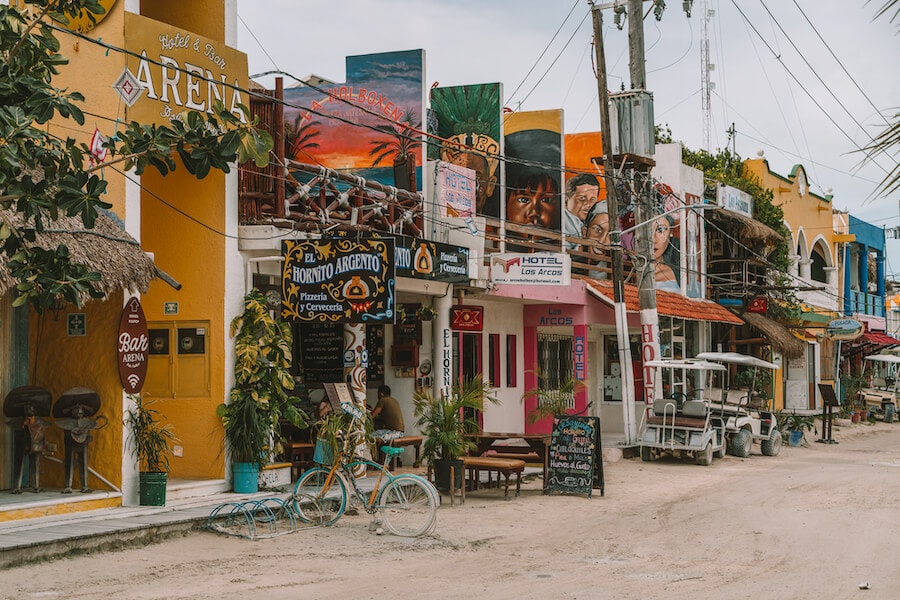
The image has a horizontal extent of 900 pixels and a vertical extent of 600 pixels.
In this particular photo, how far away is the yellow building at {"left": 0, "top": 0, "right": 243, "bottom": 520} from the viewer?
13.2m

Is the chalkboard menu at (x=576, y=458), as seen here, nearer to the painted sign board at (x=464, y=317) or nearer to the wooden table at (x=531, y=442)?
the wooden table at (x=531, y=442)

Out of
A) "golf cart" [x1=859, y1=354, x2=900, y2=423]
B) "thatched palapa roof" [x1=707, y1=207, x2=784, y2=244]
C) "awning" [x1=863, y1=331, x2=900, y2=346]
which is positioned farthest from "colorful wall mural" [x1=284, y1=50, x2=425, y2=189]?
"awning" [x1=863, y1=331, x2=900, y2=346]

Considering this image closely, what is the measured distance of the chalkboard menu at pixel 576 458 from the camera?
54.7 feet

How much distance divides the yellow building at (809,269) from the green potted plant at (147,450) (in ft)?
91.5

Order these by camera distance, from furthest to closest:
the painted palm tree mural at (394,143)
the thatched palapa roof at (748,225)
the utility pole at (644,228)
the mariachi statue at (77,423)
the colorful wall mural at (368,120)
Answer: the thatched palapa roof at (748,225) < the utility pole at (644,228) < the colorful wall mural at (368,120) < the painted palm tree mural at (394,143) < the mariachi statue at (77,423)

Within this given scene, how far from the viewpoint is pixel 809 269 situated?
1687 inches

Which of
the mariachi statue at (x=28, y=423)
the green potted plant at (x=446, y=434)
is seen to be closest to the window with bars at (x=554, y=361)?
the green potted plant at (x=446, y=434)

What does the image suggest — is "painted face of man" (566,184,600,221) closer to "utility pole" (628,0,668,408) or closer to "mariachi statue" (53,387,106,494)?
"utility pole" (628,0,668,408)

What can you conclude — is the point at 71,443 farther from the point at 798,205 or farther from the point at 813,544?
the point at 798,205

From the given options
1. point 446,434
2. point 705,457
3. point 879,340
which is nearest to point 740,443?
point 705,457

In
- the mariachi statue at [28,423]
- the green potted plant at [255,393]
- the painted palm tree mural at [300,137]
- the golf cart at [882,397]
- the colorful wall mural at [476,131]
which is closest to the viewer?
the mariachi statue at [28,423]

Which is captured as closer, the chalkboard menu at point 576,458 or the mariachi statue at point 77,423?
the mariachi statue at point 77,423

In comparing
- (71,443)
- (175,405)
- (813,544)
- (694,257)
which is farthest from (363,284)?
(694,257)

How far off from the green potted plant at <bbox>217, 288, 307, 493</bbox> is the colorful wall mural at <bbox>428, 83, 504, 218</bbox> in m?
10.7
